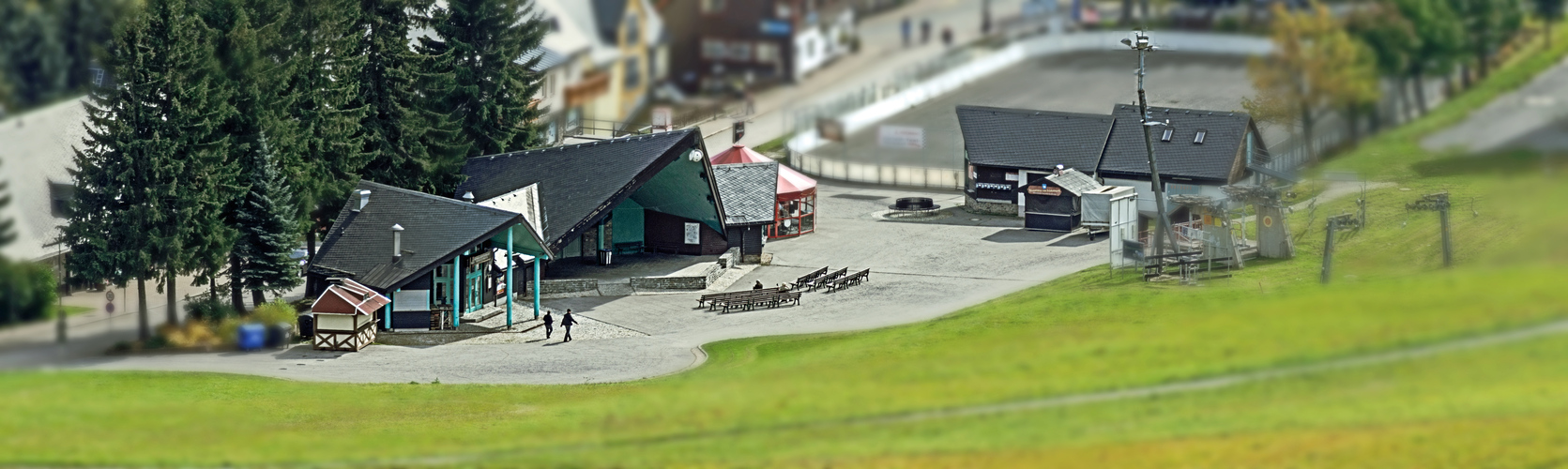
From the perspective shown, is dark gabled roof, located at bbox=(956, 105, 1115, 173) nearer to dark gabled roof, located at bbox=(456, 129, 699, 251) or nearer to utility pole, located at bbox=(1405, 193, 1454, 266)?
dark gabled roof, located at bbox=(456, 129, 699, 251)

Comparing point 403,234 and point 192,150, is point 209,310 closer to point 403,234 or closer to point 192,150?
point 192,150

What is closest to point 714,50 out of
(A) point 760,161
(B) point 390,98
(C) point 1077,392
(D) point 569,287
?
(C) point 1077,392

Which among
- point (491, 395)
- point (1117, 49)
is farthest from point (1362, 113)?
point (1117, 49)

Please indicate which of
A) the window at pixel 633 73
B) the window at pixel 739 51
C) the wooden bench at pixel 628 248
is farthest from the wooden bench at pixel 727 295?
the window at pixel 633 73

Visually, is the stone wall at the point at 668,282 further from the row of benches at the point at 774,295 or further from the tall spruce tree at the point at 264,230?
the tall spruce tree at the point at 264,230

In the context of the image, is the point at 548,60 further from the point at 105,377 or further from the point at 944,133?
the point at 944,133
